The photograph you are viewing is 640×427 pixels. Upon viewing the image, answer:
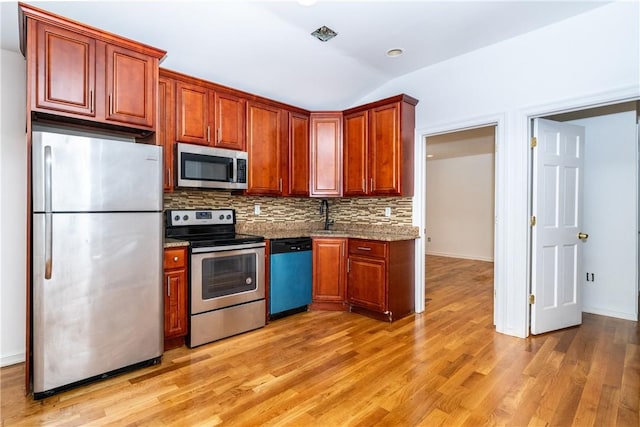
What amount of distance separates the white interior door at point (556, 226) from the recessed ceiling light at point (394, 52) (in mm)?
1448

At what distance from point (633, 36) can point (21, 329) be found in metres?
5.19

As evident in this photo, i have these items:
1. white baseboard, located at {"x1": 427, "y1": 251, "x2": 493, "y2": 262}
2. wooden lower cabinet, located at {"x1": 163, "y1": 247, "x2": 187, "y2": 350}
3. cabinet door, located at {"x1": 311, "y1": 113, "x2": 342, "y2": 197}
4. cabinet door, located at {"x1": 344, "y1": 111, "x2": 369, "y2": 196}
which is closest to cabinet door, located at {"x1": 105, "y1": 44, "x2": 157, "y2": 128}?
wooden lower cabinet, located at {"x1": 163, "y1": 247, "x2": 187, "y2": 350}

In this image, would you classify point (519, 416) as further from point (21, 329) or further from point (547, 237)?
point (21, 329)

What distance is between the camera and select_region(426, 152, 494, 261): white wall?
7.14 metres

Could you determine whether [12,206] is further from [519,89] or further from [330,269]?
[519,89]

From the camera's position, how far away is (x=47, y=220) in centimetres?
200

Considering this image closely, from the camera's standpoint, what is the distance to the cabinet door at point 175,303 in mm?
2645

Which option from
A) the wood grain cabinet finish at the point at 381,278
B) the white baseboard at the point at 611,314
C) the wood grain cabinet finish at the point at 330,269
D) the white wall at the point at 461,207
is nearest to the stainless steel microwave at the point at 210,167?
the wood grain cabinet finish at the point at 330,269

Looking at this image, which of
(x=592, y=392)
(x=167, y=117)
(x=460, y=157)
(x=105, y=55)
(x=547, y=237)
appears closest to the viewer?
(x=592, y=392)

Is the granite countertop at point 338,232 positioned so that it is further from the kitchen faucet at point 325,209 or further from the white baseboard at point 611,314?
the white baseboard at point 611,314

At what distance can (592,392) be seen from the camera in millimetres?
2105

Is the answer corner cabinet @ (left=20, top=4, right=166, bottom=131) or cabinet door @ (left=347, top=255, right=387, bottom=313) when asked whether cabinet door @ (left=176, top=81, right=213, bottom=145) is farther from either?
cabinet door @ (left=347, top=255, right=387, bottom=313)

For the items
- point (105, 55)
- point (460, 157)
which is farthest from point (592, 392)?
point (460, 157)

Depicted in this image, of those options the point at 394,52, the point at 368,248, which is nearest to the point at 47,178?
the point at 368,248
